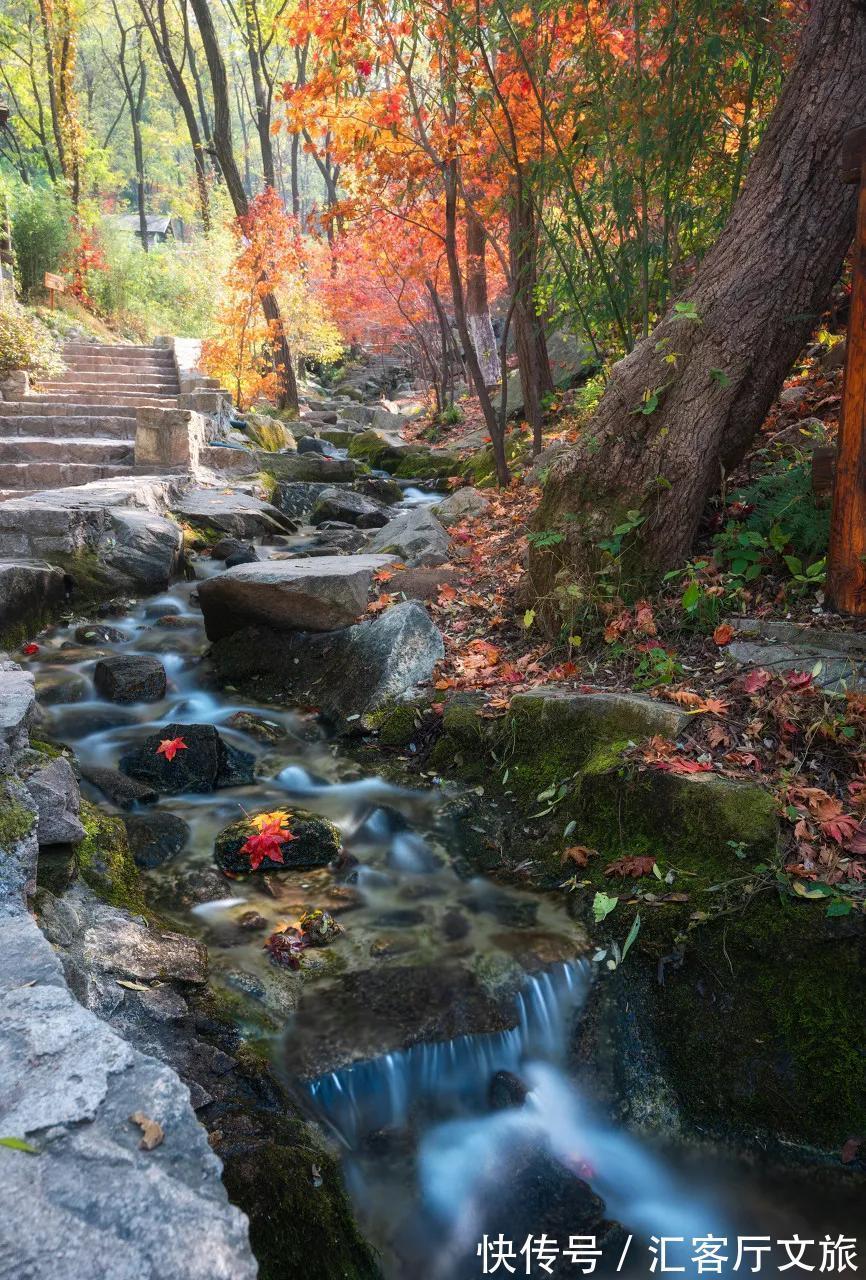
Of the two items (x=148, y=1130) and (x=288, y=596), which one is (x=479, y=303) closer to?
(x=288, y=596)

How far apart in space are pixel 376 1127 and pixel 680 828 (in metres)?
1.67

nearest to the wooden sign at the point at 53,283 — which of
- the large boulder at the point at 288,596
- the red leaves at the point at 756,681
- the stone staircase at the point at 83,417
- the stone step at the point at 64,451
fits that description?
the stone staircase at the point at 83,417

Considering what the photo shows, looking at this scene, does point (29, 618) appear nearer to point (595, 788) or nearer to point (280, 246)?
point (595, 788)

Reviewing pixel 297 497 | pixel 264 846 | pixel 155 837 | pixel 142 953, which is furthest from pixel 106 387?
pixel 142 953

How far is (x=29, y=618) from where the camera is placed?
21.0 ft

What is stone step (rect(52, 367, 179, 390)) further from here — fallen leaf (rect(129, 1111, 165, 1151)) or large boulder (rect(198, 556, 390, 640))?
fallen leaf (rect(129, 1111, 165, 1151))

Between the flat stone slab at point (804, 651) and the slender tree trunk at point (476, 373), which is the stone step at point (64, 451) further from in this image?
the flat stone slab at point (804, 651)

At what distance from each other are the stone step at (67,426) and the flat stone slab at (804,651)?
10087 millimetres

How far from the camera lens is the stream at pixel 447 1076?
104 inches

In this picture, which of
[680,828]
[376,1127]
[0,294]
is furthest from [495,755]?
[0,294]

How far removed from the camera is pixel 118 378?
1455 cm

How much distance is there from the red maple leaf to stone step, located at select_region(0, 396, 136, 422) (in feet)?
31.4

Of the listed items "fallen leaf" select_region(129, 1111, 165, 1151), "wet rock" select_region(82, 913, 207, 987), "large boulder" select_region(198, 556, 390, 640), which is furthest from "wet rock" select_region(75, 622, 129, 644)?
"fallen leaf" select_region(129, 1111, 165, 1151)

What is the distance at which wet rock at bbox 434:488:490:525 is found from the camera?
362 inches
